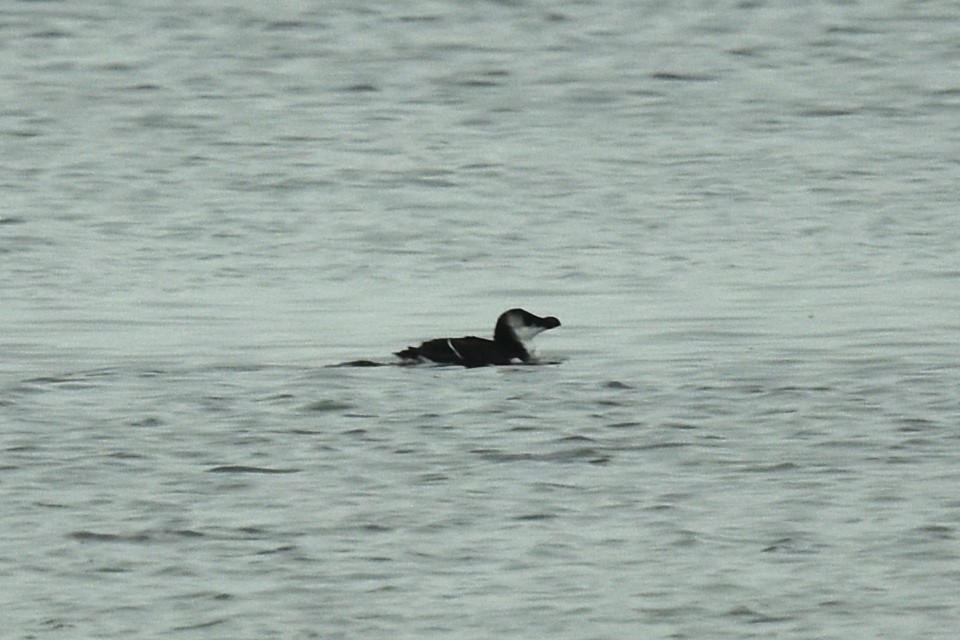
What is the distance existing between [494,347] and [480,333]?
1.48m

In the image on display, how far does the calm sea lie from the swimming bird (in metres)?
0.13

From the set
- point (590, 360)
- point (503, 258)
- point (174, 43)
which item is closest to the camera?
point (590, 360)

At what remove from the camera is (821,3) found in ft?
143

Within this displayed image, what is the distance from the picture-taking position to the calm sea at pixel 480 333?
9969 mm

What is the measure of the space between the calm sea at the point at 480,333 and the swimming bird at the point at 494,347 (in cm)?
13

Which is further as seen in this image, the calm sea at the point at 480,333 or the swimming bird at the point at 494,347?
the swimming bird at the point at 494,347

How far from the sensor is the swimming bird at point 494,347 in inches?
597

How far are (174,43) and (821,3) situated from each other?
10.9 metres

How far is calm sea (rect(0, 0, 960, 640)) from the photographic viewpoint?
9969mm

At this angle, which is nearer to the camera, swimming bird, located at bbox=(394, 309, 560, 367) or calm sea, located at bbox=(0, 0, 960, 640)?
calm sea, located at bbox=(0, 0, 960, 640)

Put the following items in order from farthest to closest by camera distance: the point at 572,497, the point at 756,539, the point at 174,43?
1. the point at 174,43
2. the point at 572,497
3. the point at 756,539

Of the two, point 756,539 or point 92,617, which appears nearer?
point 92,617

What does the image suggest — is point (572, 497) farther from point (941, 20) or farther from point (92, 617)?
point (941, 20)

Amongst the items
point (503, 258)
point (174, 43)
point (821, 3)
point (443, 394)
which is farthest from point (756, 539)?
point (821, 3)
